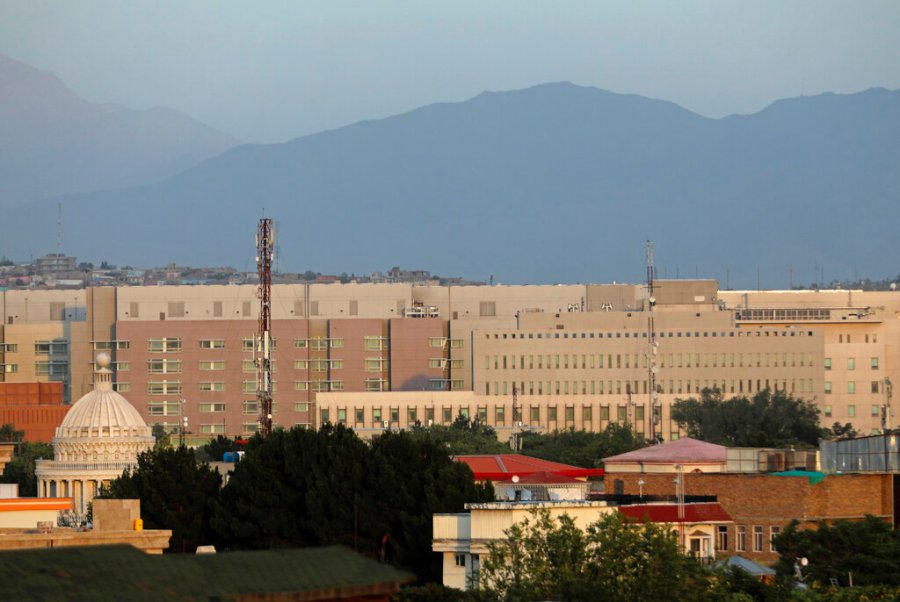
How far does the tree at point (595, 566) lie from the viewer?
52.5 m

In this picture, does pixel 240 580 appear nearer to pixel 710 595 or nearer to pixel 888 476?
pixel 710 595

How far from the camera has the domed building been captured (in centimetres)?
10619

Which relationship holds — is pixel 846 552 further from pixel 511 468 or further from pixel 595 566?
pixel 511 468

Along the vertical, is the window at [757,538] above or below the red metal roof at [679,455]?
below

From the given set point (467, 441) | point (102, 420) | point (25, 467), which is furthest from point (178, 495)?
point (467, 441)

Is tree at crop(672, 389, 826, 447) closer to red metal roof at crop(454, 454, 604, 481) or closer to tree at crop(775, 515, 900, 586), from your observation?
red metal roof at crop(454, 454, 604, 481)

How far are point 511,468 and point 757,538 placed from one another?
19585 mm

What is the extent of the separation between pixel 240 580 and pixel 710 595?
21117 millimetres

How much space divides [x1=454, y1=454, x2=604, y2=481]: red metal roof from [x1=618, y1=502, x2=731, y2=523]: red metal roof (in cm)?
1516

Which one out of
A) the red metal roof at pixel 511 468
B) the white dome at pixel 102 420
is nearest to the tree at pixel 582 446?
the red metal roof at pixel 511 468

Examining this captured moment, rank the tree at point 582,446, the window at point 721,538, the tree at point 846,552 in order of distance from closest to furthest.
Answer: the tree at point 846,552 < the window at point 721,538 < the tree at point 582,446

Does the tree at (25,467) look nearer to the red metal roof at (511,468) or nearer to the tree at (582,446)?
the red metal roof at (511,468)

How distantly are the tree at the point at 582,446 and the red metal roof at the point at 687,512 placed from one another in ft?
154

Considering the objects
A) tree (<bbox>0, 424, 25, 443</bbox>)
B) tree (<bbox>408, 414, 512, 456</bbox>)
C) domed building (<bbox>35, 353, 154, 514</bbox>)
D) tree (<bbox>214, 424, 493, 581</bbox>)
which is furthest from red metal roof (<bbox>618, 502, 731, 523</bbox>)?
tree (<bbox>0, 424, 25, 443</bbox>)
